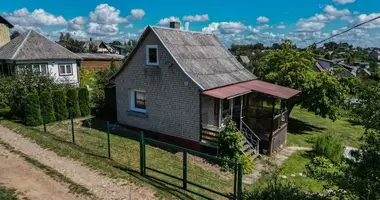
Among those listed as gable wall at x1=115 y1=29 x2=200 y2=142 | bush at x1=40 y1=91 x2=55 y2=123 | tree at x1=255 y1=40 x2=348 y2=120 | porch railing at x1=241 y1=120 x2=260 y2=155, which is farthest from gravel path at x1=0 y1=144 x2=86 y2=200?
tree at x1=255 y1=40 x2=348 y2=120

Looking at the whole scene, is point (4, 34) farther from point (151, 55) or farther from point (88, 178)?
point (88, 178)

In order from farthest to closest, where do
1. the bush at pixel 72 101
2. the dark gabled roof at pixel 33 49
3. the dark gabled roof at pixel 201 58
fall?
1. the dark gabled roof at pixel 33 49
2. the bush at pixel 72 101
3. the dark gabled roof at pixel 201 58

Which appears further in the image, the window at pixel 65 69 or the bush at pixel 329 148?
the window at pixel 65 69

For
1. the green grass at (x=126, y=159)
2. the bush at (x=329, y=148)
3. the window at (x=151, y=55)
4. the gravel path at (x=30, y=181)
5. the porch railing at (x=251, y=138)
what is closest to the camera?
the gravel path at (x=30, y=181)

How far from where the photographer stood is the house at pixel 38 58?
92.7 ft

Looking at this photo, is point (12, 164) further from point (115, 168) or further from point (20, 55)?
point (20, 55)

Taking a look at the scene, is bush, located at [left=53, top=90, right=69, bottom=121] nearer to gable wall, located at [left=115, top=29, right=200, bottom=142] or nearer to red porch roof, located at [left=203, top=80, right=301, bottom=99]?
gable wall, located at [left=115, top=29, right=200, bottom=142]

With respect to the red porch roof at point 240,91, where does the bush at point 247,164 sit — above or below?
below

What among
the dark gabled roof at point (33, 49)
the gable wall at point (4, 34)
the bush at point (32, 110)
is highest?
the gable wall at point (4, 34)

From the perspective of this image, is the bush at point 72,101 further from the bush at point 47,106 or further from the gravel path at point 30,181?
the gravel path at point 30,181

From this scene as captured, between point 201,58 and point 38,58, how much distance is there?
69.1ft

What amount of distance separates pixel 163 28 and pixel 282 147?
34.0ft

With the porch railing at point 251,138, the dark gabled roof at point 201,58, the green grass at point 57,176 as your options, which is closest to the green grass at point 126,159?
the green grass at point 57,176

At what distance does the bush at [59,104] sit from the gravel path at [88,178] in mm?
5539
